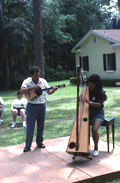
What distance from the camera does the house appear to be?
2088 cm

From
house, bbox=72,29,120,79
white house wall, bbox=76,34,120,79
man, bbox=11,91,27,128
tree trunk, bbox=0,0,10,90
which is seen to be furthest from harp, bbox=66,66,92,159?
tree trunk, bbox=0,0,10,90

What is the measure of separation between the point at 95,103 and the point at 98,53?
1829cm

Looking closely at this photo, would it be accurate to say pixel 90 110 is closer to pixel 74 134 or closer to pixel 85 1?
pixel 74 134

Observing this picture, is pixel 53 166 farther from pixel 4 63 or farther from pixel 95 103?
pixel 4 63

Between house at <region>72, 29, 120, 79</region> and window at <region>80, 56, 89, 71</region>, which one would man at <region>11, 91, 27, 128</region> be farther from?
window at <region>80, 56, 89, 71</region>

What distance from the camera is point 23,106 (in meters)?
8.51

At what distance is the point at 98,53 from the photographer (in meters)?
22.7

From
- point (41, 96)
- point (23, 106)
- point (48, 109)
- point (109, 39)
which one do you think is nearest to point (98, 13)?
point (109, 39)

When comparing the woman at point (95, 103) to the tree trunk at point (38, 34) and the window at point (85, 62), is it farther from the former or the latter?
the window at point (85, 62)

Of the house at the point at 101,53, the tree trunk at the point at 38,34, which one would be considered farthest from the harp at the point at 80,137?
the house at the point at 101,53

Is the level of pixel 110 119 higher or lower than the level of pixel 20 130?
higher

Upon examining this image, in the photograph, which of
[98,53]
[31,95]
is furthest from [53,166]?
[98,53]

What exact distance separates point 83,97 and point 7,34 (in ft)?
65.4

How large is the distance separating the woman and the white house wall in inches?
636
